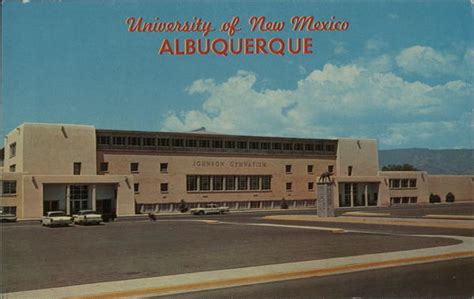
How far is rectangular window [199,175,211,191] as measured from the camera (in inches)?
2881

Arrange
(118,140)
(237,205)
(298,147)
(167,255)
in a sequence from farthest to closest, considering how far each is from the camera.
→ 1. (298,147)
2. (237,205)
3. (118,140)
4. (167,255)

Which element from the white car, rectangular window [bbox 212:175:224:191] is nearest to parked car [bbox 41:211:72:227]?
the white car

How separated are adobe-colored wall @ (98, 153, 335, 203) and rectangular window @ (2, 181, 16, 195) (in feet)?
38.4

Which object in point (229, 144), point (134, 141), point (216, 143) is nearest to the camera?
point (134, 141)

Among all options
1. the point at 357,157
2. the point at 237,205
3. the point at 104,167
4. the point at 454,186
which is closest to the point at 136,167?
the point at 104,167

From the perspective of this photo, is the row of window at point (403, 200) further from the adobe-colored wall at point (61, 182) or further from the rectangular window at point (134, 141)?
the adobe-colored wall at point (61, 182)

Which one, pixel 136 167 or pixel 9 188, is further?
pixel 136 167

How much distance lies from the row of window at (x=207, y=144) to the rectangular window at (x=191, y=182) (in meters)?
4.27

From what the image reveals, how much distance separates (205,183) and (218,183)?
206 centimetres

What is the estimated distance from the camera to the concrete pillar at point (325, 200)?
4112cm

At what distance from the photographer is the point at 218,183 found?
74.7 m

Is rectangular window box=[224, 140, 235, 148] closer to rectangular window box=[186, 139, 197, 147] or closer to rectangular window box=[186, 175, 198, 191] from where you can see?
rectangular window box=[186, 139, 197, 147]

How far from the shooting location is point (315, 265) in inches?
576

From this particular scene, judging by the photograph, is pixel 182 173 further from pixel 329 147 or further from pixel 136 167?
pixel 329 147
